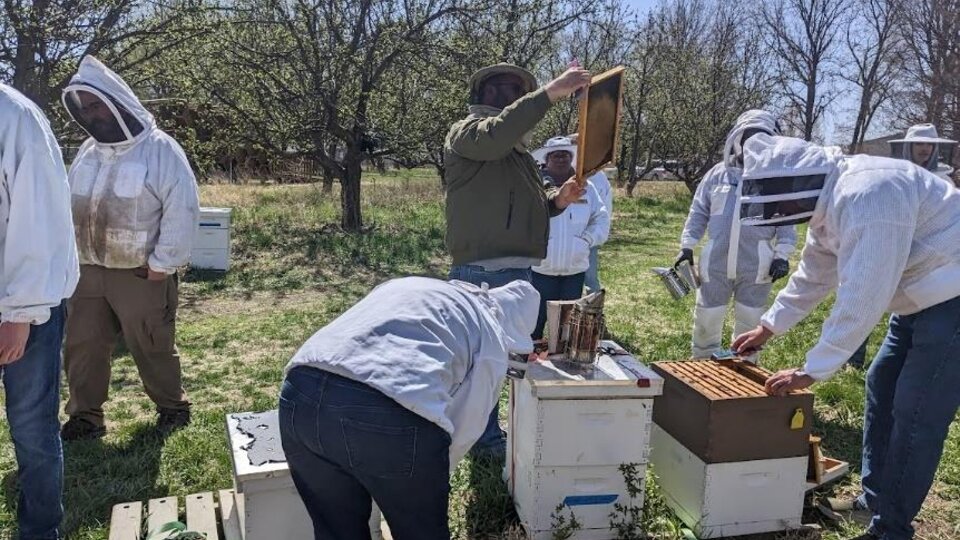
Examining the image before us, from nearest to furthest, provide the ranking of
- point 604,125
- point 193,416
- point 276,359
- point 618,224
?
point 604,125 → point 193,416 → point 276,359 → point 618,224

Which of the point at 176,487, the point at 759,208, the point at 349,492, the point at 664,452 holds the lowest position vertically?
the point at 176,487

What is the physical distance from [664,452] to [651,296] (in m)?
5.01

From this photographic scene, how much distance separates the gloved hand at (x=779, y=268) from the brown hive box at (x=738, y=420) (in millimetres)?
1352

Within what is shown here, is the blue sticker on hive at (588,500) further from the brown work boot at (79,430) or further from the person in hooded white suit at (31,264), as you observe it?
the brown work boot at (79,430)

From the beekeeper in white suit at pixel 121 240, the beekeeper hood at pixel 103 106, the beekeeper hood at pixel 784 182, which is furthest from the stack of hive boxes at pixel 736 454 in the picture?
the beekeeper hood at pixel 103 106

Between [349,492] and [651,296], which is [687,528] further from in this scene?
[651,296]

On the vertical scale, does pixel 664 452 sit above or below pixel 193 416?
above

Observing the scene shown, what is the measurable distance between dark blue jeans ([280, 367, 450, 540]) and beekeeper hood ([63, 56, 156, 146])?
2339 mm

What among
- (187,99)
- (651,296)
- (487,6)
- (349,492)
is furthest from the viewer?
(487,6)

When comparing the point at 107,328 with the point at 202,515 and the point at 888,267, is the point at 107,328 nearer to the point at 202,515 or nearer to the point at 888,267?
the point at 202,515

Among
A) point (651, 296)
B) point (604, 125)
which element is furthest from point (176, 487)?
point (651, 296)

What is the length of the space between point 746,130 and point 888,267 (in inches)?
53.3

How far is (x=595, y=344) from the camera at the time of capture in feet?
9.52

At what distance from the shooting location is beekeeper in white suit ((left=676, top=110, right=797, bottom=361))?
4.32 meters
